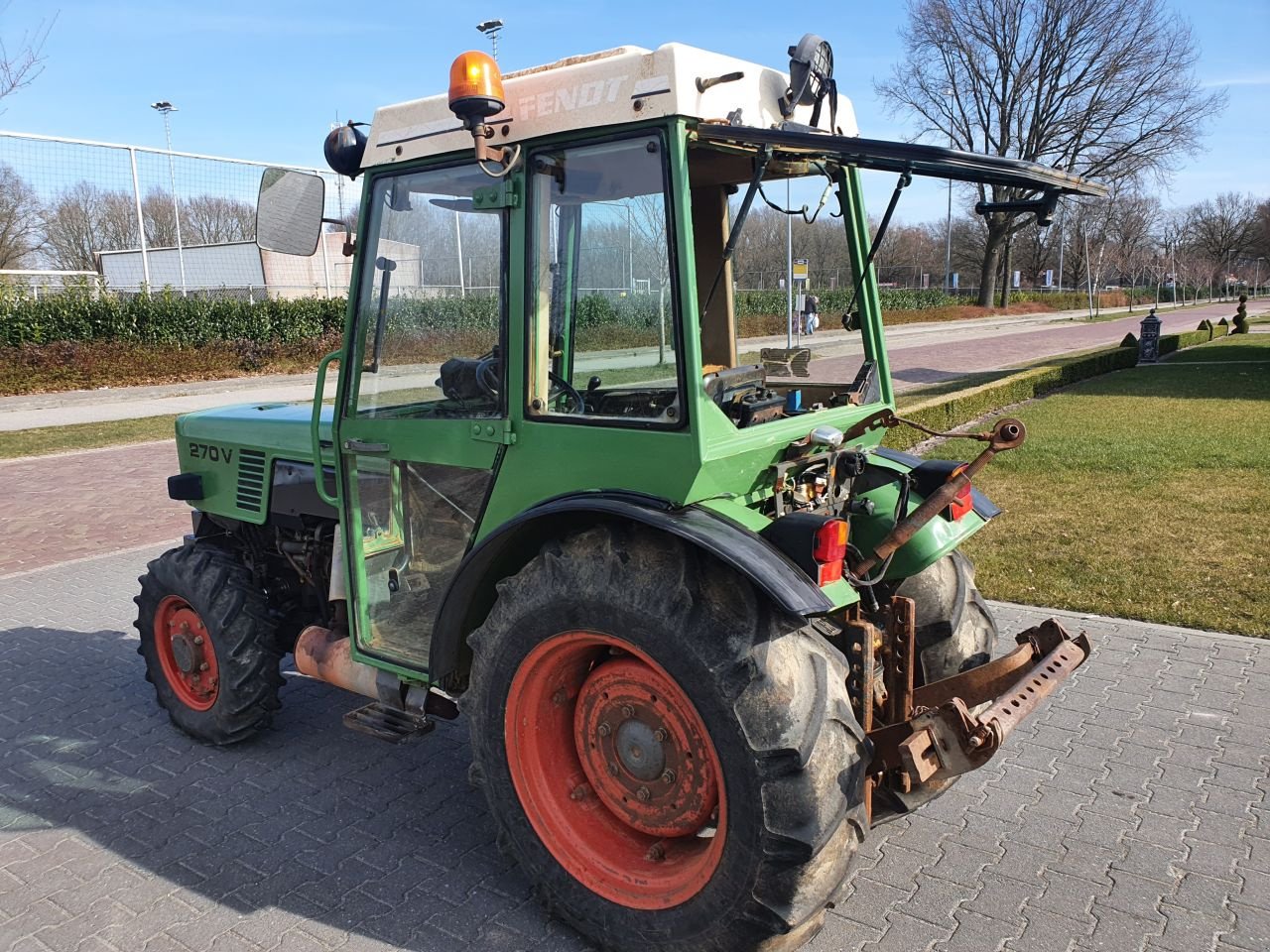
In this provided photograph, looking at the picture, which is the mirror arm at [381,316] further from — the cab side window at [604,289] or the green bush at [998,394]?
the green bush at [998,394]

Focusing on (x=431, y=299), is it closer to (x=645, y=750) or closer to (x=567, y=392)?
(x=567, y=392)

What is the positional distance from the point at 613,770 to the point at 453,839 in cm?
93

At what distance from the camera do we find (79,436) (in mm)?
14000

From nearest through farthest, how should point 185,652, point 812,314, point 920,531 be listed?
point 920,531 < point 812,314 < point 185,652

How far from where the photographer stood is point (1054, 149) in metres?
45.7

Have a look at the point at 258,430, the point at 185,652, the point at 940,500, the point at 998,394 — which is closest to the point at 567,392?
the point at 940,500

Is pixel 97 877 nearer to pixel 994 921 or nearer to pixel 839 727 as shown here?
pixel 839 727

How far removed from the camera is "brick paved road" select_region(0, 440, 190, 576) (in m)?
8.14

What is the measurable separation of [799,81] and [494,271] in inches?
43.5

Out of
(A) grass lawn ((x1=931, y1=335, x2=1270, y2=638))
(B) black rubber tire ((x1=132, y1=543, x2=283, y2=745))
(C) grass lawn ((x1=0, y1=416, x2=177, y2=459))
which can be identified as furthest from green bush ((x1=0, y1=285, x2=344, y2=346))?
(B) black rubber tire ((x1=132, y1=543, x2=283, y2=745))

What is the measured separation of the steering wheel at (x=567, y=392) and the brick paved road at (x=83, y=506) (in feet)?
21.3

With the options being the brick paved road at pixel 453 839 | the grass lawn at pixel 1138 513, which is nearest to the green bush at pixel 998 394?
the grass lawn at pixel 1138 513

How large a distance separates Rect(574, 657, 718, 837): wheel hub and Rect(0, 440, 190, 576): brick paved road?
6.61 m

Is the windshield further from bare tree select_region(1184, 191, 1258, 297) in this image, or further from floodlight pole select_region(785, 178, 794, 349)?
bare tree select_region(1184, 191, 1258, 297)
